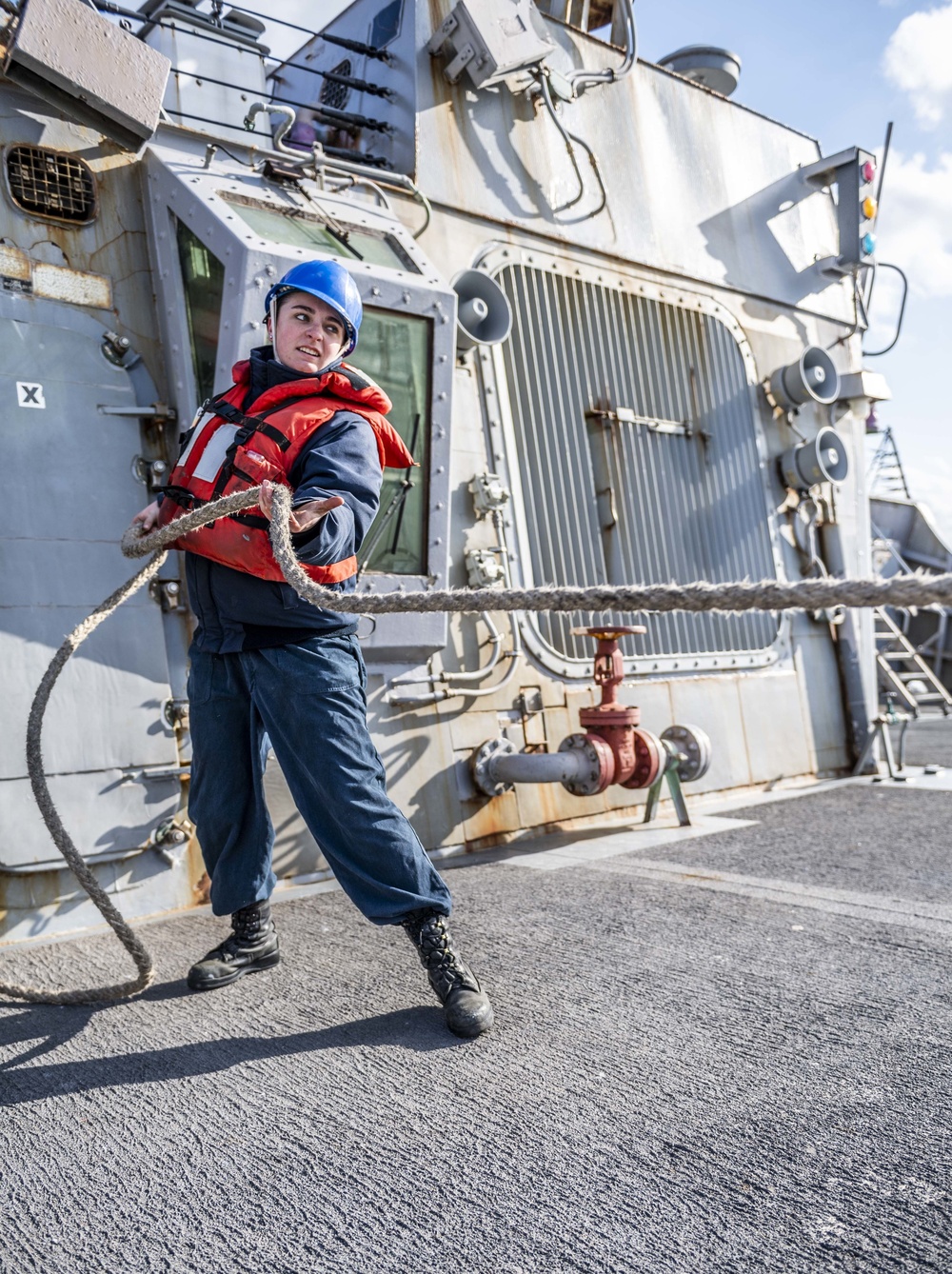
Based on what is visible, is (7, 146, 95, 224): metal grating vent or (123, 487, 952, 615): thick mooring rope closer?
(123, 487, 952, 615): thick mooring rope

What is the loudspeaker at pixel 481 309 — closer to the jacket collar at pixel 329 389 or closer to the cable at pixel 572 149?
the cable at pixel 572 149

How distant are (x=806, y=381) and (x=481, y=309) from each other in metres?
2.42

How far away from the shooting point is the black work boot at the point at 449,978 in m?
2.26

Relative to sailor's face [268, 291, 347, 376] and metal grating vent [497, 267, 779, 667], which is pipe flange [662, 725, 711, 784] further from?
sailor's face [268, 291, 347, 376]

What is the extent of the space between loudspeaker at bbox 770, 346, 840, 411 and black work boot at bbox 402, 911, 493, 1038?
462 centimetres

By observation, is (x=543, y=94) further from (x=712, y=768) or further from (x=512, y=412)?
(x=712, y=768)

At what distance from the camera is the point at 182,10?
425cm

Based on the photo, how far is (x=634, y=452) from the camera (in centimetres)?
538

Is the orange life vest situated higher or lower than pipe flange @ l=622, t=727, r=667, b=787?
higher

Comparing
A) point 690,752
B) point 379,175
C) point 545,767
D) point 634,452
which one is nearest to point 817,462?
point 634,452

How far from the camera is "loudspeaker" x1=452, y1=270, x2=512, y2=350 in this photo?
450 cm

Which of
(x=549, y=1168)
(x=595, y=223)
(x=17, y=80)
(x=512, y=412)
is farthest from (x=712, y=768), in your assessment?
(x=17, y=80)

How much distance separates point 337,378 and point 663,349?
3649 millimetres

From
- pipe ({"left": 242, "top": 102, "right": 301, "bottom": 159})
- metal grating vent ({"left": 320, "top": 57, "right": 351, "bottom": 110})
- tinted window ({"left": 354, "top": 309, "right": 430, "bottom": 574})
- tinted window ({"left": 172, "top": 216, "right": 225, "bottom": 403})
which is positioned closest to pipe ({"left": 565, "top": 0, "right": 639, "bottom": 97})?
metal grating vent ({"left": 320, "top": 57, "right": 351, "bottom": 110})
